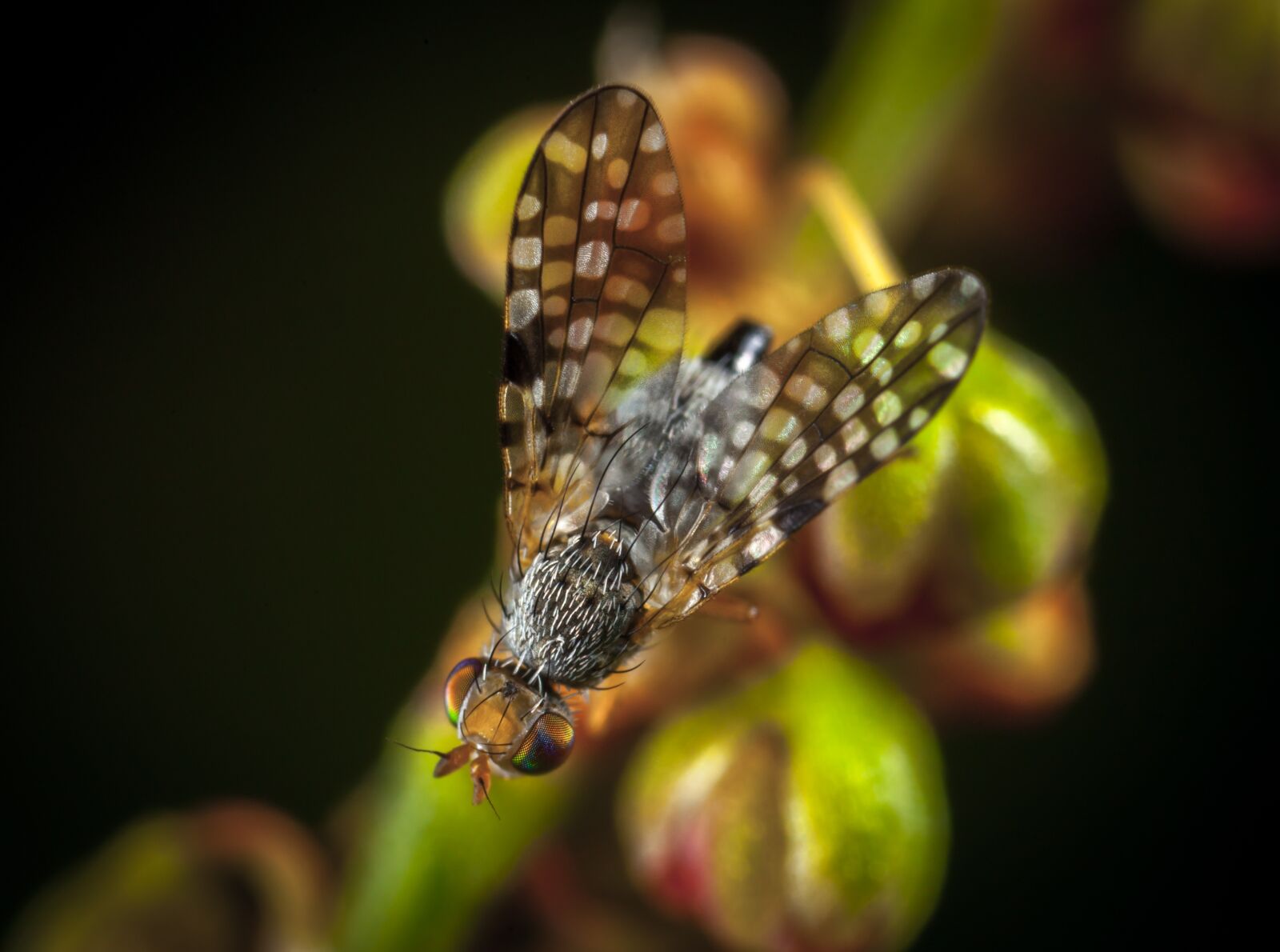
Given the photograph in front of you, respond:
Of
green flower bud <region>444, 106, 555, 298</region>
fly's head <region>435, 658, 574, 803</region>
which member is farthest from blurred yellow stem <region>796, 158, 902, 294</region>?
fly's head <region>435, 658, 574, 803</region>

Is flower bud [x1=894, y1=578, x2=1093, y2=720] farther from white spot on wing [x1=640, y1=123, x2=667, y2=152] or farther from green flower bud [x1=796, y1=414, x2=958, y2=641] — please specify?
white spot on wing [x1=640, y1=123, x2=667, y2=152]

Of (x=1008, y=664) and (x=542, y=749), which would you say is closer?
(x=542, y=749)

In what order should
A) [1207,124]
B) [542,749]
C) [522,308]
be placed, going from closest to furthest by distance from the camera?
[542,749] → [522,308] → [1207,124]

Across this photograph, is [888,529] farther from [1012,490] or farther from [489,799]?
[489,799]

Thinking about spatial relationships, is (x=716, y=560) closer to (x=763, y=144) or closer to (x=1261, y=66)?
(x=763, y=144)

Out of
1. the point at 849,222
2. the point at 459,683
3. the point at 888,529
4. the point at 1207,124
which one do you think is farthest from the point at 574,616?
the point at 1207,124

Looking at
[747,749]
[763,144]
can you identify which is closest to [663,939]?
[747,749]
